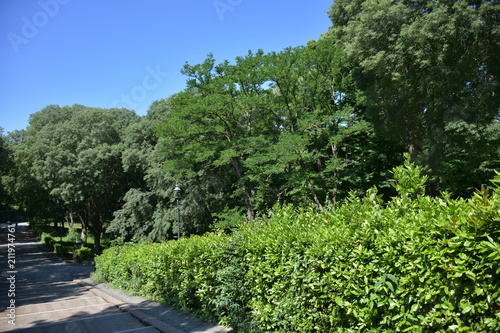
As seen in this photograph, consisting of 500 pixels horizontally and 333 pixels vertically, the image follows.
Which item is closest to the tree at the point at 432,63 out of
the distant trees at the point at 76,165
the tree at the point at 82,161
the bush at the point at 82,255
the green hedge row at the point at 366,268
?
the green hedge row at the point at 366,268

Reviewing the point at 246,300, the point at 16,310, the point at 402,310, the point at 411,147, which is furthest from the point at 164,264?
the point at 411,147

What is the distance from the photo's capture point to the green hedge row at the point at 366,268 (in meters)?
2.65

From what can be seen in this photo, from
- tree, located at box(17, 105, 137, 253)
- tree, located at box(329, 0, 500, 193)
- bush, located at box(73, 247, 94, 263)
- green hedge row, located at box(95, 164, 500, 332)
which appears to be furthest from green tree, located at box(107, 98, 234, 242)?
green hedge row, located at box(95, 164, 500, 332)

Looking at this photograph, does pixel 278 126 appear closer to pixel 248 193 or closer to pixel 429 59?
pixel 248 193

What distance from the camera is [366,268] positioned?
3.49 m

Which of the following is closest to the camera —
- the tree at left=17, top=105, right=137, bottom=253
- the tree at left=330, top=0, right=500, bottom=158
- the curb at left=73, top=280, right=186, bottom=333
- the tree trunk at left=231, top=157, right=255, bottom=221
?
the curb at left=73, top=280, right=186, bottom=333

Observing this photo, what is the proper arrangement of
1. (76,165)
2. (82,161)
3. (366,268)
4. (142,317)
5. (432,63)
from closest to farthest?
1. (366,268)
2. (142,317)
3. (432,63)
4. (82,161)
5. (76,165)

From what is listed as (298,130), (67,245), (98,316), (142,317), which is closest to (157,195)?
(298,130)

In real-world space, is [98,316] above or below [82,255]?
above

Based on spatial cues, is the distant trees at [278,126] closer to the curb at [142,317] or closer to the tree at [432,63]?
the tree at [432,63]

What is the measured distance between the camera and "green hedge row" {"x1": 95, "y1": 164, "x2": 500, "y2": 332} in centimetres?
265

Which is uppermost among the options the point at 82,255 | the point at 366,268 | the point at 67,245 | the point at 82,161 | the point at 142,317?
the point at 82,161

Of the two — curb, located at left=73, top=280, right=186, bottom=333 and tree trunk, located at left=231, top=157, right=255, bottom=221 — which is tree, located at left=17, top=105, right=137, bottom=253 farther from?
curb, located at left=73, top=280, right=186, bottom=333

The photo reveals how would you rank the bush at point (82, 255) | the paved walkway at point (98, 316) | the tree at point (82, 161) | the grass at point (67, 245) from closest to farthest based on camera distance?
the paved walkway at point (98, 316), the tree at point (82, 161), the bush at point (82, 255), the grass at point (67, 245)
